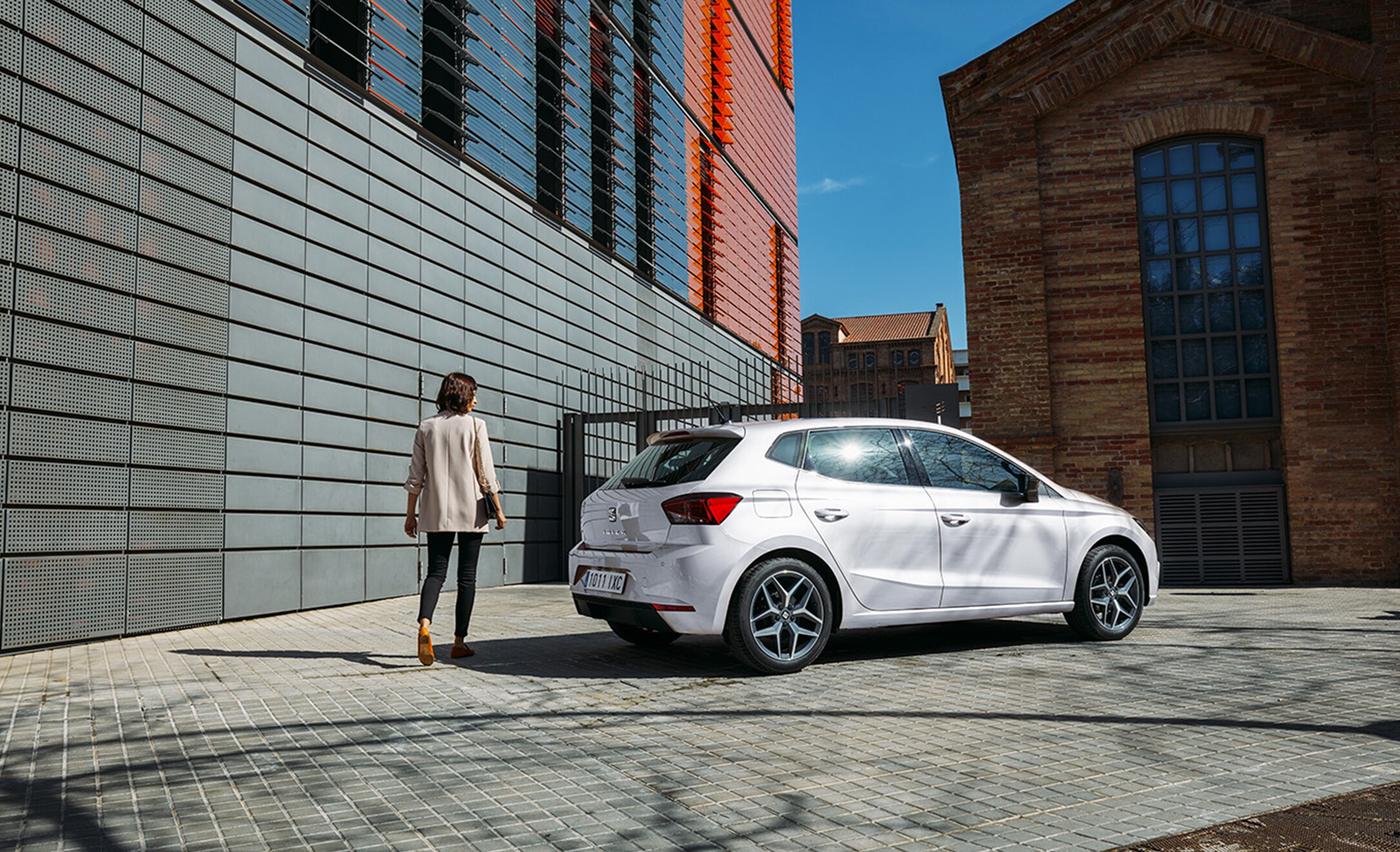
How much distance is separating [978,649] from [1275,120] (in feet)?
33.1

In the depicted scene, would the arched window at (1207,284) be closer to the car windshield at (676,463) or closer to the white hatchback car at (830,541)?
the white hatchback car at (830,541)

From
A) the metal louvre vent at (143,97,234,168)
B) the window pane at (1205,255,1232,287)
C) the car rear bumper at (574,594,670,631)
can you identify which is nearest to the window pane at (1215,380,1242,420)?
the window pane at (1205,255,1232,287)

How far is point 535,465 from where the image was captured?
615 inches

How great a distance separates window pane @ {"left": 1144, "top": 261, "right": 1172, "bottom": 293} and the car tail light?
984 centimetres

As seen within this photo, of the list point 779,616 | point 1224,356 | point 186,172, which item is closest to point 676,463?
A: point 779,616

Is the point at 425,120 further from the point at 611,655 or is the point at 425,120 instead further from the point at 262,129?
the point at 611,655

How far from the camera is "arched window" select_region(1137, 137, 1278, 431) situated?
13305 mm

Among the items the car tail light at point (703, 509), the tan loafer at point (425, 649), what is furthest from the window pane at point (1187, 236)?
the tan loafer at point (425, 649)

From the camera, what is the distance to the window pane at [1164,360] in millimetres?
13477

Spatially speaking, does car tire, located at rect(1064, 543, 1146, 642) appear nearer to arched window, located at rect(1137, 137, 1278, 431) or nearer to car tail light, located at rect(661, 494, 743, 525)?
car tail light, located at rect(661, 494, 743, 525)

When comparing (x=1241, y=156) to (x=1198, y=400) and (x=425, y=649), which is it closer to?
(x=1198, y=400)

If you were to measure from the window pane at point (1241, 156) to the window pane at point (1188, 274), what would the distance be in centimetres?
136

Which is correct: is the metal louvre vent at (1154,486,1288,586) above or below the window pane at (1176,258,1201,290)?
below

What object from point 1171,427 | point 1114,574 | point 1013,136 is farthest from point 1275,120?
point 1114,574
